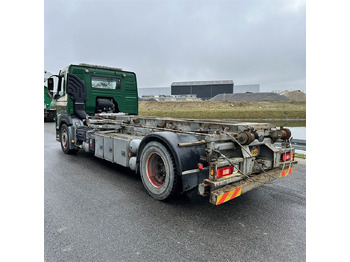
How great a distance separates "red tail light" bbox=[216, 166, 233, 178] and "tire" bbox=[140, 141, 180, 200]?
0.70 meters

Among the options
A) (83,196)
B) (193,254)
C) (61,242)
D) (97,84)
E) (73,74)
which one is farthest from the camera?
(97,84)

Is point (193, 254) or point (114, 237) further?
point (114, 237)

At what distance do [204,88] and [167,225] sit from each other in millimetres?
82090

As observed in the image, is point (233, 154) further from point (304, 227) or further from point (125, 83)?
point (125, 83)

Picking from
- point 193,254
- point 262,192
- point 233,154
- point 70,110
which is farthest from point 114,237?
point 70,110

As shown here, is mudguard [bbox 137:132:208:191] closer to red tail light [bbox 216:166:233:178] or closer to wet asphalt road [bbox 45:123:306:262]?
red tail light [bbox 216:166:233:178]

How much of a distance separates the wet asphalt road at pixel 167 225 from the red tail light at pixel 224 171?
2.24 feet

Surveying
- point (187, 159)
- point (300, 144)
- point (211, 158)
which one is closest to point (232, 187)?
point (211, 158)

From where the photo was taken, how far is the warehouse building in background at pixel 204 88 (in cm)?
8088

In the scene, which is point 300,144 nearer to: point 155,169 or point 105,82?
point 155,169

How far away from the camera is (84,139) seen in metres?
7.07

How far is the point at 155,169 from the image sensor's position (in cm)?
442

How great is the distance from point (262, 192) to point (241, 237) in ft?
6.06

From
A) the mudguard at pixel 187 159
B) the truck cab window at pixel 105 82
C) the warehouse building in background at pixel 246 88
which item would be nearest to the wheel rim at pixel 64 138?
the truck cab window at pixel 105 82
